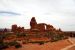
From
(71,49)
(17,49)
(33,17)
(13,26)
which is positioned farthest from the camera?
(13,26)

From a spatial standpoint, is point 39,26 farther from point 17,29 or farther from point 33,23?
point 17,29

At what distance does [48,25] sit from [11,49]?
37125 mm

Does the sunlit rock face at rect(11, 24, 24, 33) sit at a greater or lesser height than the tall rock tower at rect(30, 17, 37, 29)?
lesser

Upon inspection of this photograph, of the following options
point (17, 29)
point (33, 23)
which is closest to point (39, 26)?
point (33, 23)

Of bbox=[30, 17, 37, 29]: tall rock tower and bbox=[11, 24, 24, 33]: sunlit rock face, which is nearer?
bbox=[30, 17, 37, 29]: tall rock tower

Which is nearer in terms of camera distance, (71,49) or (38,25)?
(71,49)

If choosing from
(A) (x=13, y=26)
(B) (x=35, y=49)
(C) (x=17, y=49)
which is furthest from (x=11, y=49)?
(A) (x=13, y=26)

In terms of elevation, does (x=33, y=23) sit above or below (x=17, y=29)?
above

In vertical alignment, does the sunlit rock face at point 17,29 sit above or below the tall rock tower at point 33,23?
below

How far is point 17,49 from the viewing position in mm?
22797

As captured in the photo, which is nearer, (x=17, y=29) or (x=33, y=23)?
(x=33, y=23)

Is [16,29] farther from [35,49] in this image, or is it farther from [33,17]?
[35,49]

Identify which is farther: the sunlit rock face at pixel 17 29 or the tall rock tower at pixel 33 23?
the sunlit rock face at pixel 17 29

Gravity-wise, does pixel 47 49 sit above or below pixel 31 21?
below
